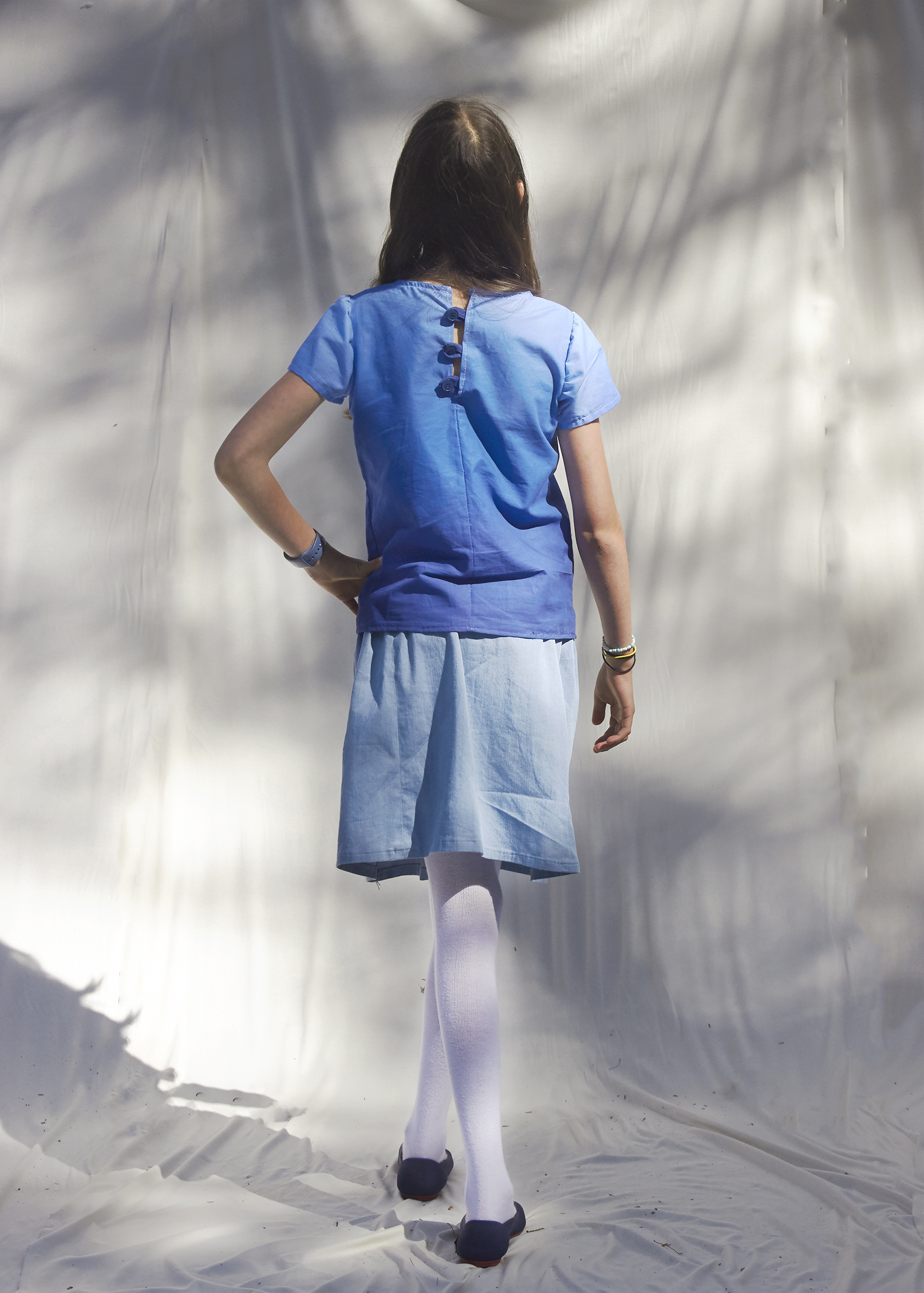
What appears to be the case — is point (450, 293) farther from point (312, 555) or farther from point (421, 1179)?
point (421, 1179)

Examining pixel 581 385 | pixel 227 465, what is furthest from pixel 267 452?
pixel 581 385

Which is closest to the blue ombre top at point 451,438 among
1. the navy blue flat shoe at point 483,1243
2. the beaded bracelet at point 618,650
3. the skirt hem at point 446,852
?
the beaded bracelet at point 618,650

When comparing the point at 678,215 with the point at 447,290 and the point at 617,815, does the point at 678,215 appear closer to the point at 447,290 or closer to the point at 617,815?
the point at 447,290

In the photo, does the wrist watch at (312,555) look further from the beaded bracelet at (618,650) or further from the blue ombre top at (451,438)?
the beaded bracelet at (618,650)

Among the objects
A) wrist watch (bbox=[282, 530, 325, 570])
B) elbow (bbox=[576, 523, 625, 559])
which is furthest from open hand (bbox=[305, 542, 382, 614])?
elbow (bbox=[576, 523, 625, 559])

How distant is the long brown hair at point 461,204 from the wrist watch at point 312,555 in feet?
1.05

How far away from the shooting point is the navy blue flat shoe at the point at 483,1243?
3.94ft

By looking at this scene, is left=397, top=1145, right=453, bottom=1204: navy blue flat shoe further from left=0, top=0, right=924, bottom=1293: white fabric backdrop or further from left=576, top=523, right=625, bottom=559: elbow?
left=576, top=523, right=625, bottom=559: elbow

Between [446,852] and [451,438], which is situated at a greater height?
[451,438]

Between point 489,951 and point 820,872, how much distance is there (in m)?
0.88

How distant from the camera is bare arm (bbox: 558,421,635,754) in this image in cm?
126

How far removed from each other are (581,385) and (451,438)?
0.60 feet

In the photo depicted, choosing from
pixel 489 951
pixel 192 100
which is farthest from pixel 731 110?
pixel 489 951

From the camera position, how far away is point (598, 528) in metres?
1.26
